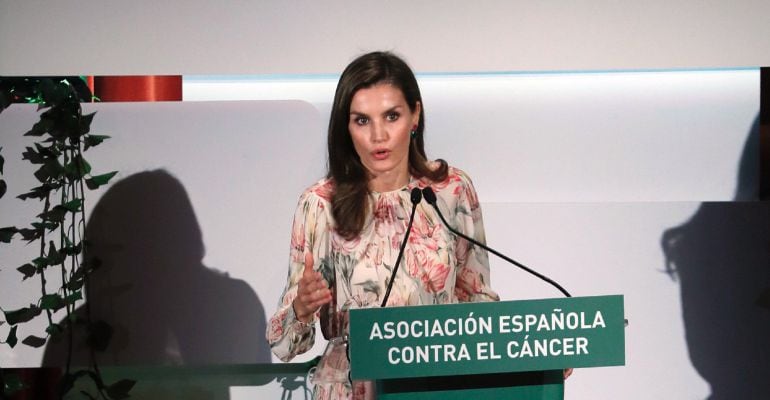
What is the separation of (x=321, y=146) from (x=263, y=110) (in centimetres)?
28

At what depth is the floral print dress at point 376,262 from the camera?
2.34 metres

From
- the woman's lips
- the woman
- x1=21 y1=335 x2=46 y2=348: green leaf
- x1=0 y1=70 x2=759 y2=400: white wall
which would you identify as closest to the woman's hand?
the woman

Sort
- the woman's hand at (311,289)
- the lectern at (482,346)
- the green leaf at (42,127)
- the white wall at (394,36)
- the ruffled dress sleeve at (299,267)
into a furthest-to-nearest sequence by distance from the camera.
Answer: the white wall at (394,36), the green leaf at (42,127), the ruffled dress sleeve at (299,267), the woman's hand at (311,289), the lectern at (482,346)

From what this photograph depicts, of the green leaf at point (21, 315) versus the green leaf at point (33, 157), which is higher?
the green leaf at point (33, 157)

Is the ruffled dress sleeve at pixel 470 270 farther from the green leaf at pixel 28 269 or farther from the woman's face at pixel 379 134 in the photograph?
the green leaf at pixel 28 269

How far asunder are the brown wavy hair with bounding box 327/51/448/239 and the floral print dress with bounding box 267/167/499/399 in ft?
0.16

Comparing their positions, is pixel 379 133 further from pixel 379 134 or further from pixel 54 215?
pixel 54 215

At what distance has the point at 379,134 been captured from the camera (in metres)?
2.55

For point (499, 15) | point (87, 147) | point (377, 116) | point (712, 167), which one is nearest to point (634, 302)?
point (712, 167)

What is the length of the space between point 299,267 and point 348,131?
1.50 feet

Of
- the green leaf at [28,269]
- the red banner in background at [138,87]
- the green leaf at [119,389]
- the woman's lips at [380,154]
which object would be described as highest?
the red banner in background at [138,87]

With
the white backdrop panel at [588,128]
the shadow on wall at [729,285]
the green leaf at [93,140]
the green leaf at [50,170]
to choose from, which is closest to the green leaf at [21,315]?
the green leaf at [50,170]

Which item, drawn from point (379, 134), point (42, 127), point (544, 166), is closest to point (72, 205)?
point (42, 127)

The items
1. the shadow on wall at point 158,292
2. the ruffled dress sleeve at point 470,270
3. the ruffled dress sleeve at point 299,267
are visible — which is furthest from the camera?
the shadow on wall at point 158,292
